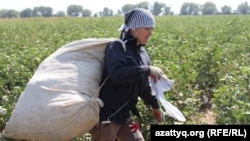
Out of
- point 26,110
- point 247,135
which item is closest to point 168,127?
point 247,135

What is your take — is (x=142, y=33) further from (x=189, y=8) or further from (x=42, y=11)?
(x=189, y=8)

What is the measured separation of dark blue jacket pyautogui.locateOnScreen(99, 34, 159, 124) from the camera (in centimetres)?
316

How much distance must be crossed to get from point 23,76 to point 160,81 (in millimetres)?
3472

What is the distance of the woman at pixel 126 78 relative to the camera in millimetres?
3188

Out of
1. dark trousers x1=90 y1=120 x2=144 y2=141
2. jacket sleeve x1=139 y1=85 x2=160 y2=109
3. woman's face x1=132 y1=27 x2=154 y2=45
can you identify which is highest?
woman's face x1=132 y1=27 x2=154 y2=45

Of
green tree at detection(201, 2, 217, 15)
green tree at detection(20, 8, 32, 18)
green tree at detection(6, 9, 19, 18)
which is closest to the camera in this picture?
green tree at detection(6, 9, 19, 18)

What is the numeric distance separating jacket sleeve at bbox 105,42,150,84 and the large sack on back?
237 millimetres

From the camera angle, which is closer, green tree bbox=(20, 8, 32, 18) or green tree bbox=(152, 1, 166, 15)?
green tree bbox=(20, 8, 32, 18)

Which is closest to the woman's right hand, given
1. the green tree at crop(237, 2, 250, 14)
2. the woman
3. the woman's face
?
the woman

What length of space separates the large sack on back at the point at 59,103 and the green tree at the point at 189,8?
105 m

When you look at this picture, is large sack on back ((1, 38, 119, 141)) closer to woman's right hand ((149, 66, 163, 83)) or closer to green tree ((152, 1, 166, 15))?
woman's right hand ((149, 66, 163, 83))

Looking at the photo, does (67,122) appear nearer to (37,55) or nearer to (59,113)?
(59,113)

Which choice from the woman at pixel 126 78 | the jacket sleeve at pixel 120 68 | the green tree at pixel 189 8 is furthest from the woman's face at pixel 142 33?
the green tree at pixel 189 8

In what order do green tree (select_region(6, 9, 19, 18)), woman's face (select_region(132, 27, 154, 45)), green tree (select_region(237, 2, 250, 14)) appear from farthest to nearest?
green tree (select_region(237, 2, 250, 14)), green tree (select_region(6, 9, 19, 18)), woman's face (select_region(132, 27, 154, 45))
